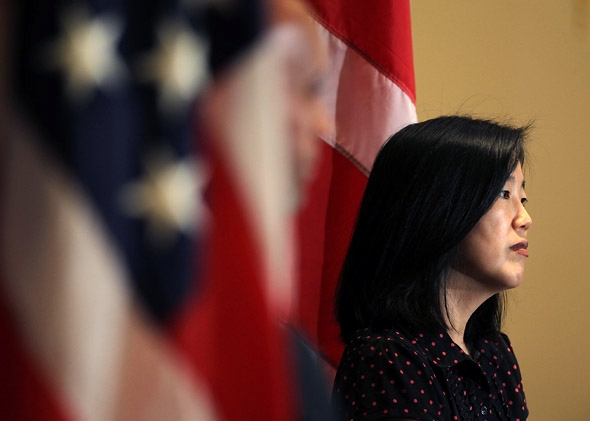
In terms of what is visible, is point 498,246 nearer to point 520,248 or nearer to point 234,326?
point 520,248

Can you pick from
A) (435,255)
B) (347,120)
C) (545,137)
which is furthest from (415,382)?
(545,137)

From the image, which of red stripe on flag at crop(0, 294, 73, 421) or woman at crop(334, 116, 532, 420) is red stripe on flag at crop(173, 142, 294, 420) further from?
woman at crop(334, 116, 532, 420)

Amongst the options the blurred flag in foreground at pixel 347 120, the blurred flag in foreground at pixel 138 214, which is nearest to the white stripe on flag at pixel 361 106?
the blurred flag in foreground at pixel 347 120

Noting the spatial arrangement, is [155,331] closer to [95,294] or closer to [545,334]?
[95,294]

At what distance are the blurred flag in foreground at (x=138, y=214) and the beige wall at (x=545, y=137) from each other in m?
1.56

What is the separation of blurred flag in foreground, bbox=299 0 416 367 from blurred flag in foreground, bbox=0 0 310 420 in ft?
2.06

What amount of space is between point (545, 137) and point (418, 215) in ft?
3.68

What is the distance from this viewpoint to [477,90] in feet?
6.67

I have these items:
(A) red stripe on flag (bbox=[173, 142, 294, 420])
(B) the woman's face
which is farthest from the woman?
(A) red stripe on flag (bbox=[173, 142, 294, 420])

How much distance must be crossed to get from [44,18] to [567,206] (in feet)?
6.58

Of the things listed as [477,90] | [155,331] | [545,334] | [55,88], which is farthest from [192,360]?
[545,334]

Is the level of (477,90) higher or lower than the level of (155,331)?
higher

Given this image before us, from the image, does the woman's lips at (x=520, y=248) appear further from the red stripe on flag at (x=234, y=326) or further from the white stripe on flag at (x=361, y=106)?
the red stripe on flag at (x=234, y=326)

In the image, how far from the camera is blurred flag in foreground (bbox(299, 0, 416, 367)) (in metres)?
1.14
